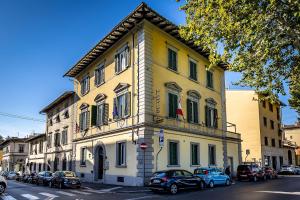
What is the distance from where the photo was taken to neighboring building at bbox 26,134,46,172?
44.9m

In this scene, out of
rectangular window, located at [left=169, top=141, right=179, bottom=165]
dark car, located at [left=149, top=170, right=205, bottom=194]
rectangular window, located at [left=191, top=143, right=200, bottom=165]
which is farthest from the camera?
rectangular window, located at [left=191, top=143, right=200, bottom=165]

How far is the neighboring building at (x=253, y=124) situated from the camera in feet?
134

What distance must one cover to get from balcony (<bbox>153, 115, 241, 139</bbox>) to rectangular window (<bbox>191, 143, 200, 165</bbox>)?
122 cm

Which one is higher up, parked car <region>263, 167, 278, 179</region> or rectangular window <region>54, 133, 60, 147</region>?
rectangular window <region>54, 133, 60, 147</region>

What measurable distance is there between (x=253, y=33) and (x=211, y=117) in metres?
16.0

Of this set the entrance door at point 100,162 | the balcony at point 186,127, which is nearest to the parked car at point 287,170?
the balcony at point 186,127

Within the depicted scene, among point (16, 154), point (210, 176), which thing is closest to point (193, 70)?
point (210, 176)

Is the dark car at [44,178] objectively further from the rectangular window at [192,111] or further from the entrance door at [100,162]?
the rectangular window at [192,111]

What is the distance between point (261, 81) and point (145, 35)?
9335 millimetres

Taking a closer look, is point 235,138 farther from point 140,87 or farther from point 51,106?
point 51,106

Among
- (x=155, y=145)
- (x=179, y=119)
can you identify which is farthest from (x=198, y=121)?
(x=155, y=145)

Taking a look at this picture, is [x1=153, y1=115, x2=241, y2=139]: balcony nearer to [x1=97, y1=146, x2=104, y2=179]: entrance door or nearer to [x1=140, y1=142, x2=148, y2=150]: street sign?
[x1=140, y1=142, x2=148, y2=150]: street sign

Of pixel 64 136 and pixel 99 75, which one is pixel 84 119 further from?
pixel 64 136

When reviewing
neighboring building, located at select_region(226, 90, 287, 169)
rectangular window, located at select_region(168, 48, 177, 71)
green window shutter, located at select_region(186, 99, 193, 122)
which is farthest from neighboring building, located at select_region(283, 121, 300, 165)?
rectangular window, located at select_region(168, 48, 177, 71)
